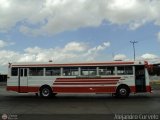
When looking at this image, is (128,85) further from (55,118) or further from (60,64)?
(55,118)

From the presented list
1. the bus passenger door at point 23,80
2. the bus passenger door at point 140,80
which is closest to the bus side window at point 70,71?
the bus passenger door at point 23,80

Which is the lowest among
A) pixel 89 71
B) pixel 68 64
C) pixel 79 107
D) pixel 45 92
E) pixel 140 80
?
pixel 79 107

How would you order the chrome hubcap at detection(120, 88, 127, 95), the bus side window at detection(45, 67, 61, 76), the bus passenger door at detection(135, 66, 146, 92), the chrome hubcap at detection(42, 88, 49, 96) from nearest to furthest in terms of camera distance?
the chrome hubcap at detection(120, 88, 127, 95) < the bus passenger door at detection(135, 66, 146, 92) < the chrome hubcap at detection(42, 88, 49, 96) < the bus side window at detection(45, 67, 61, 76)

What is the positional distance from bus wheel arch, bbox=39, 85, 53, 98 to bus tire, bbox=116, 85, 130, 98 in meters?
4.91

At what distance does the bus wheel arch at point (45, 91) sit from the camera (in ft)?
93.8

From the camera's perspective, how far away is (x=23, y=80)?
95.6 ft

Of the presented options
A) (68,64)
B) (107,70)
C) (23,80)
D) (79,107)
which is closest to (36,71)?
(23,80)

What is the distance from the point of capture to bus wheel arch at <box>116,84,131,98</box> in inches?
1083

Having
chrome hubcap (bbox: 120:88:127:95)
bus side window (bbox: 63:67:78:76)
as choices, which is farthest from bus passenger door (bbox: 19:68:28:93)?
chrome hubcap (bbox: 120:88:127:95)

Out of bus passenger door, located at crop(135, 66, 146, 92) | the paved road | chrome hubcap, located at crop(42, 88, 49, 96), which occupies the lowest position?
the paved road

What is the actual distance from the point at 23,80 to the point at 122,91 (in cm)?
739

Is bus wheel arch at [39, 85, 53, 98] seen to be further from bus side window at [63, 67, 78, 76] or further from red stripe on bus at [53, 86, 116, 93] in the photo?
bus side window at [63, 67, 78, 76]

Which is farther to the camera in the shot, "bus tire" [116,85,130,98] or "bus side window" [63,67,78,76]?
"bus side window" [63,67,78,76]

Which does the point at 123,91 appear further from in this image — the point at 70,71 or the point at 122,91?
the point at 70,71
